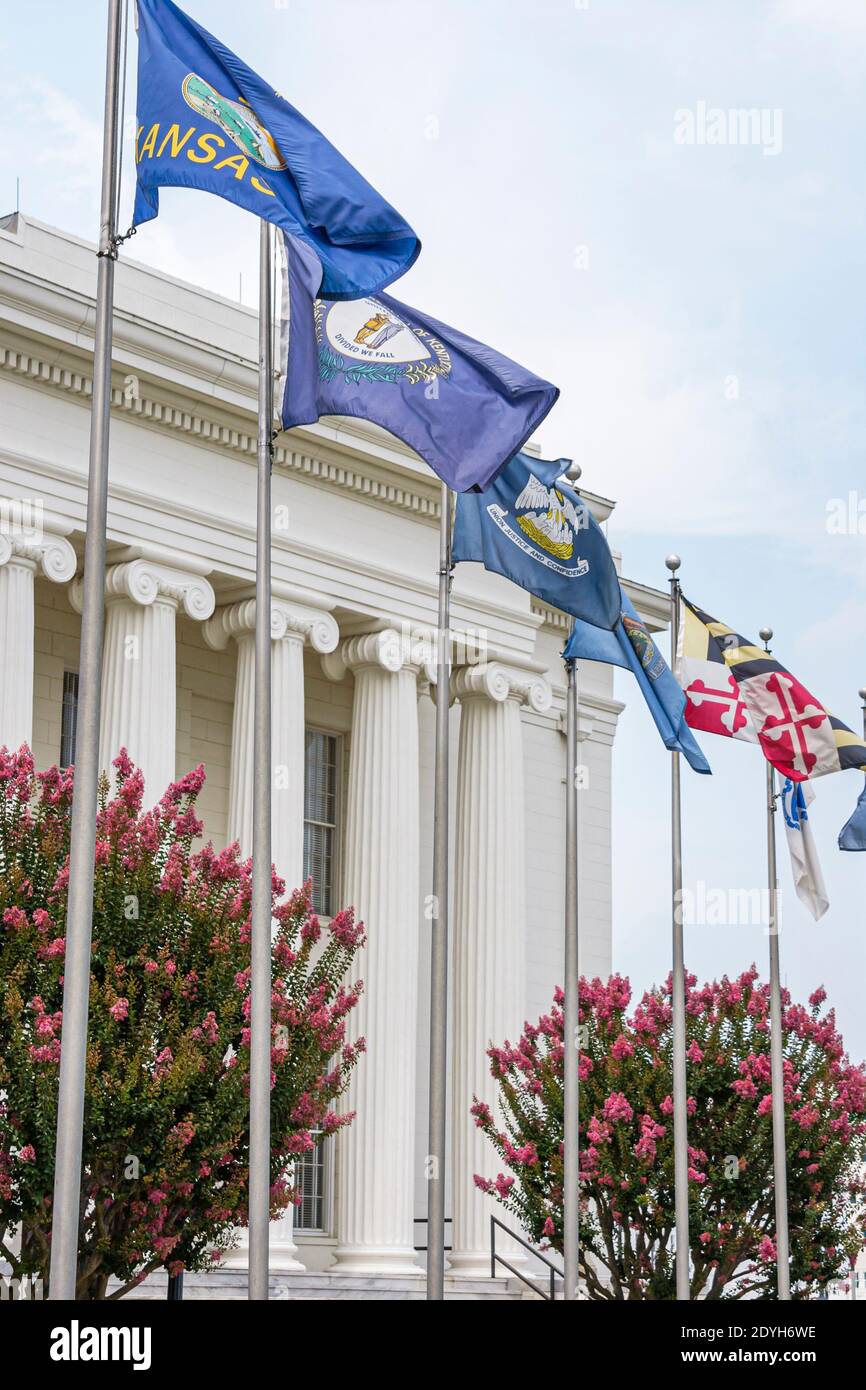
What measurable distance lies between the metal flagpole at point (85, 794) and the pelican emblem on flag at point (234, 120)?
0.60 metres

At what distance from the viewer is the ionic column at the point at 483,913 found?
31922 mm

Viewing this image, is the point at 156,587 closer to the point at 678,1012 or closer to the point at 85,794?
the point at 678,1012

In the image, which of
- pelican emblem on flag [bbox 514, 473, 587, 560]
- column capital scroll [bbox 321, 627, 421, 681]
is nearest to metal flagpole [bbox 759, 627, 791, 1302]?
column capital scroll [bbox 321, 627, 421, 681]

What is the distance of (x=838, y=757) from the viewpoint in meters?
27.0

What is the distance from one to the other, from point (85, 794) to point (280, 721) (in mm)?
15107

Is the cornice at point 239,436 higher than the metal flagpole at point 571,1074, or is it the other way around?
the cornice at point 239,436

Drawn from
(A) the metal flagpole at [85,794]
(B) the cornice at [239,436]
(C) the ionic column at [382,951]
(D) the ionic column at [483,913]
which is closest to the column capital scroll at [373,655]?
(C) the ionic column at [382,951]

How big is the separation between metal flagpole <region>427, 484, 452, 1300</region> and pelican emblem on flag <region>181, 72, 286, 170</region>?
440 cm

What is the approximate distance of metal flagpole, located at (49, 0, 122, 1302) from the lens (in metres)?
14.0

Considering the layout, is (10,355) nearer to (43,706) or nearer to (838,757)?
(43,706)

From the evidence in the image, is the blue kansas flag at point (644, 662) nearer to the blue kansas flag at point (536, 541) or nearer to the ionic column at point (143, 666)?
the blue kansas flag at point (536, 541)

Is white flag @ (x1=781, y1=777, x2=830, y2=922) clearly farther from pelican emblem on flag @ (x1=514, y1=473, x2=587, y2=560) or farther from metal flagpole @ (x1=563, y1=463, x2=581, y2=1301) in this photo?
pelican emblem on flag @ (x1=514, y1=473, x2=587, y2=560)

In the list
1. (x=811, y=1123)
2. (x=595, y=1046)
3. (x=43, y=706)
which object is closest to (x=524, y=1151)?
(x=595, y=1046)
